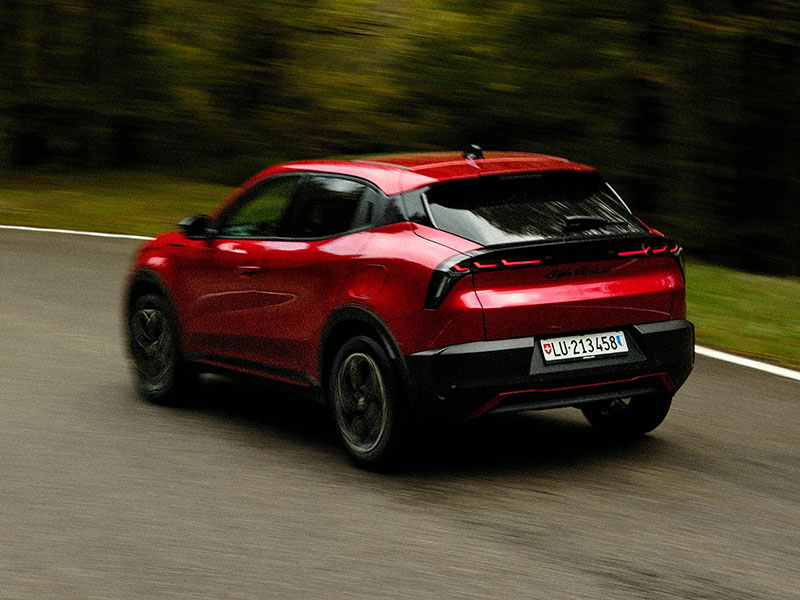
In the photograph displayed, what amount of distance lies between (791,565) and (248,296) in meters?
3.55

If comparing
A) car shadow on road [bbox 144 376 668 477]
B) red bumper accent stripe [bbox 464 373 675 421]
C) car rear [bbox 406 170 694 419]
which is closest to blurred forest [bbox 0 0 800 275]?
car shadow on road [bbox 144 376 668 477]

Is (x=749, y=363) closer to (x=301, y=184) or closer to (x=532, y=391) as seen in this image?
(x=532, y=391)

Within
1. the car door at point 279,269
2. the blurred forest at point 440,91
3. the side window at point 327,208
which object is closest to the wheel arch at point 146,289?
the car door at point 279,269

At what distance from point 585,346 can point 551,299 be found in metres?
0.31

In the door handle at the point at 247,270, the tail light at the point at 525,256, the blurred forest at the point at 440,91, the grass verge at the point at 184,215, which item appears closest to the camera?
the tail light at the point at 525,256

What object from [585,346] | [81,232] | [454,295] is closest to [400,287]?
[454,295]

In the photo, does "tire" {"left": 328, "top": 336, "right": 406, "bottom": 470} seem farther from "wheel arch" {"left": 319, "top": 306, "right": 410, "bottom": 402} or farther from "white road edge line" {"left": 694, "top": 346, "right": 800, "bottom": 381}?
"white road edge line" {"left": 694, "top": 346, "right": 800, "bottom": 381}

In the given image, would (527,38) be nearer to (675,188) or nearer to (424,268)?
(675,188)

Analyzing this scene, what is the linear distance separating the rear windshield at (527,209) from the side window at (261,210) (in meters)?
1.19

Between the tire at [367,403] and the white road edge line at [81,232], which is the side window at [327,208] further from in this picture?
the white road edge line at [81,232]

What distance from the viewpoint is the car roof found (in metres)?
6.80

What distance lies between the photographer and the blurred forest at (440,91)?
18281 mm

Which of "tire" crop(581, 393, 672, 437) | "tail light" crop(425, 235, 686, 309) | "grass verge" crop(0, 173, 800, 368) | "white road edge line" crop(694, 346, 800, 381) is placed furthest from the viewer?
"grass verge" crop(0, 173, 800, 368)

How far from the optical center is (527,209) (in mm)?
6672
